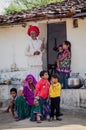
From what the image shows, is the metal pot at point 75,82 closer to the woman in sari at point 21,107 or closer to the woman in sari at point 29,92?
the woman in sari at point 29,92

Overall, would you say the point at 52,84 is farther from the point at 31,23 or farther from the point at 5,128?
the point at 31,23

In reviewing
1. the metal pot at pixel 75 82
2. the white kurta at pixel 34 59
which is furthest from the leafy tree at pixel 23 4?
the metal pot at pixel 75 82

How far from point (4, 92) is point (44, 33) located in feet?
8.35

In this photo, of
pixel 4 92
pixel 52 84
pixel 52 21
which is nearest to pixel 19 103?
pixel 52 84

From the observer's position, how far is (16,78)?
45.7 ft

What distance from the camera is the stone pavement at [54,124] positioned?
9.64 meters

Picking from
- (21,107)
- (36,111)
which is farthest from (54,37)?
(36,111)

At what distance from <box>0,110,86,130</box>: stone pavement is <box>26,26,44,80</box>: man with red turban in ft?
7.86

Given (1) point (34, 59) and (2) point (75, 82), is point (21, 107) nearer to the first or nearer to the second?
(2) point (75, 82)

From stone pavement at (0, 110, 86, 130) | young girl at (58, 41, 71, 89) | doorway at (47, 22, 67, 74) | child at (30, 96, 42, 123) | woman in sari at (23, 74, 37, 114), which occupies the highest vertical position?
doorway at (47, 22, 67, 74)

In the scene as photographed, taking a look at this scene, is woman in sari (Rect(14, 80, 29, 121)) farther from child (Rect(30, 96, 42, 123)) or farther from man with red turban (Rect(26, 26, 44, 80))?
man with red turban (Rect(26, 26, 44, 80))

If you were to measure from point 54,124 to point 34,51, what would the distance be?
3.68 m

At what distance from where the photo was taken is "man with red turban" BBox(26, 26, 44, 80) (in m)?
13.0

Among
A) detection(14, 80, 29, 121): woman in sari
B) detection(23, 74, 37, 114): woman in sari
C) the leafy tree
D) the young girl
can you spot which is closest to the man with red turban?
the young girl
